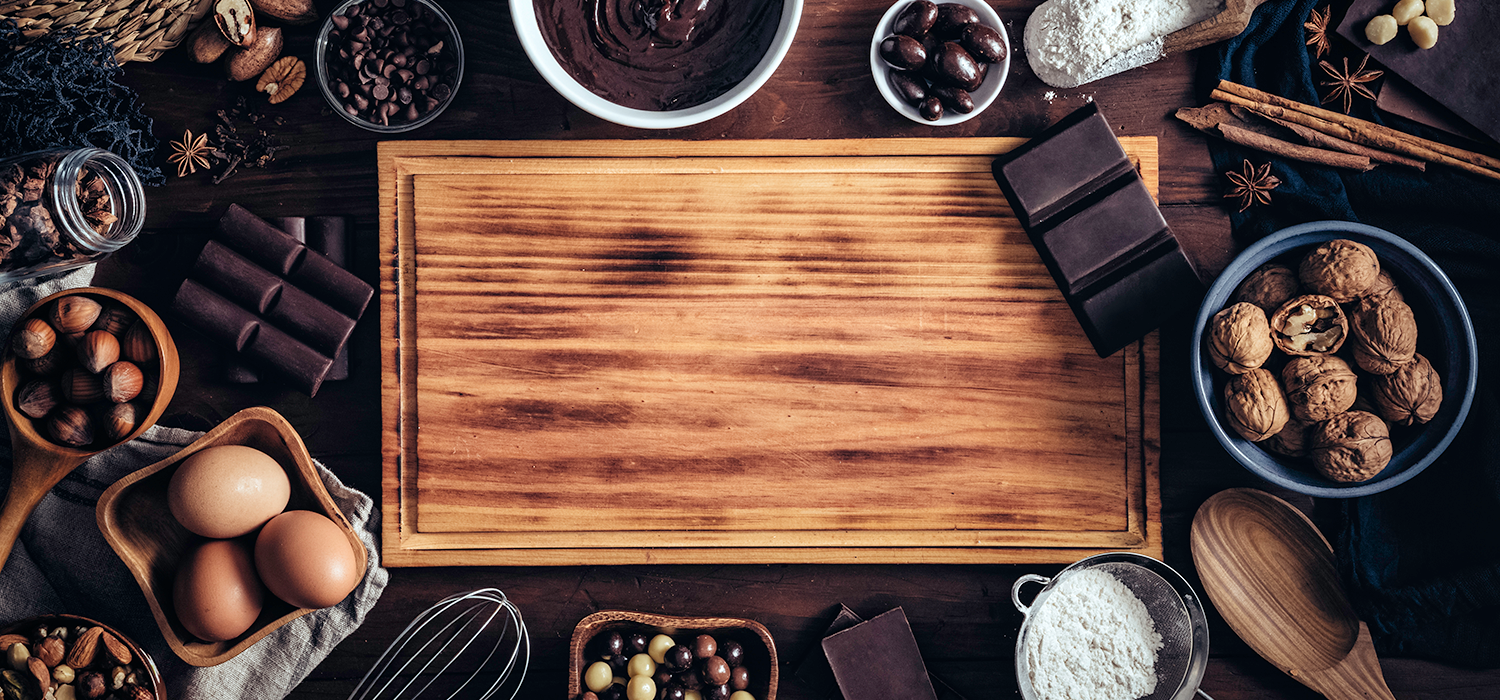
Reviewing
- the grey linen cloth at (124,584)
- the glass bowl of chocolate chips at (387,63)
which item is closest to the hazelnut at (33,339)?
the grey linen cloth at (124,584)

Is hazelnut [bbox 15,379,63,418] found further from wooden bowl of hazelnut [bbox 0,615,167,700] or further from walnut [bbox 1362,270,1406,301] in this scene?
walnut [bbox 1362,270,1406,301]

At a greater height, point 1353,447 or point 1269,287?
point 1269,287

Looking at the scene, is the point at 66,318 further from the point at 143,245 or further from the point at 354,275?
the point at 354,275

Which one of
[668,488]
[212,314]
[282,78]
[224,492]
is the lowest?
[668,488]

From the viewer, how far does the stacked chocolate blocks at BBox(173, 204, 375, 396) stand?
114cm

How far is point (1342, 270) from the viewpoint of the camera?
3.44 ft

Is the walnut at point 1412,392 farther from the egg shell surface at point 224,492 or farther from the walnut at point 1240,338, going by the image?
the egg shell surface at point 224,492

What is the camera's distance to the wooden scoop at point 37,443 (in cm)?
105

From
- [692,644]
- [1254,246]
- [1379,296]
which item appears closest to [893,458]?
[692,644]

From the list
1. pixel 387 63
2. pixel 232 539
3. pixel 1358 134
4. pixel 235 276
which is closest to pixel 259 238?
pixel 235 276

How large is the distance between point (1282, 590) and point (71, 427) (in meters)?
1.78

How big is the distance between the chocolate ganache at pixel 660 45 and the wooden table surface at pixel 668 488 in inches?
4.9

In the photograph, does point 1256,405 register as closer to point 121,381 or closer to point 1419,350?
point 1419,350

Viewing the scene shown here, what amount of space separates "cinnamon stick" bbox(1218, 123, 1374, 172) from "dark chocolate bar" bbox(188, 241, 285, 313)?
4.81 feet
